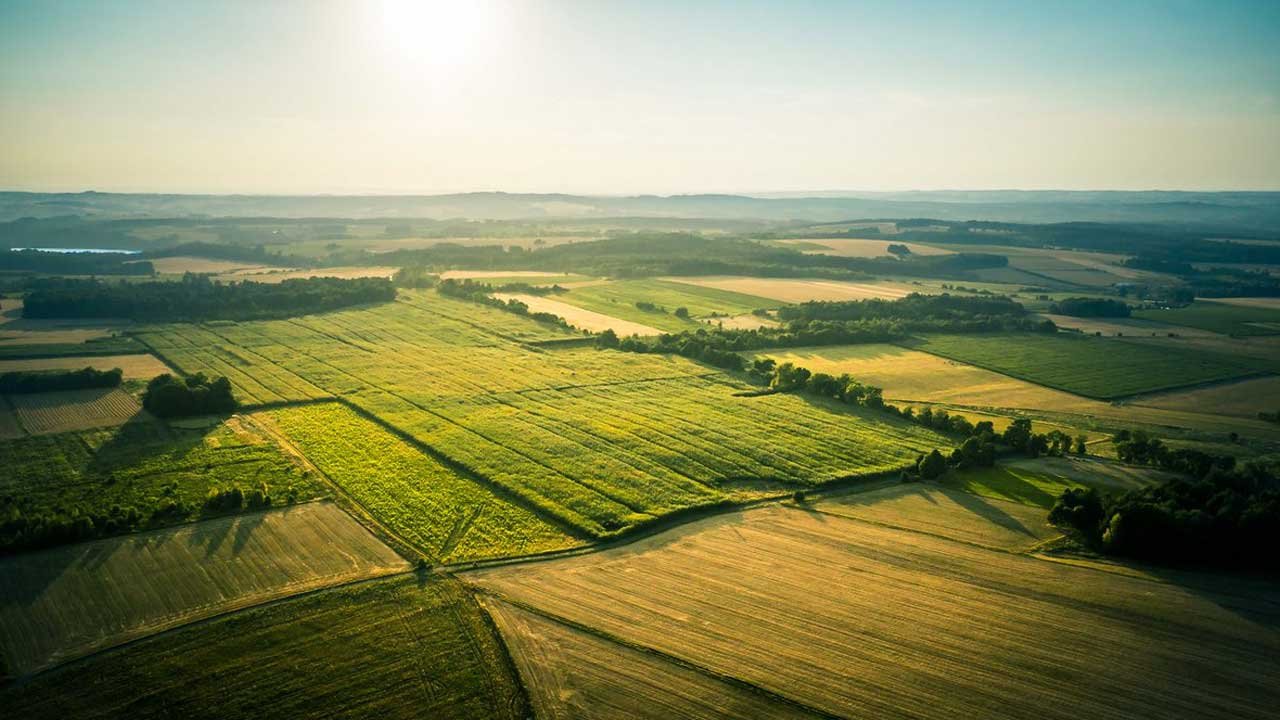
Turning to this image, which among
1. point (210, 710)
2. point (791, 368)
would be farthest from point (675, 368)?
point (210, 710)

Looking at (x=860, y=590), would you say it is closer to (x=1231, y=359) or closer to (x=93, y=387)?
(x=93, y=387)

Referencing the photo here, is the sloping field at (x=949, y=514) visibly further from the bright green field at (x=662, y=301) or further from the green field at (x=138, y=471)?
the bright green field at (x=662, y=301)

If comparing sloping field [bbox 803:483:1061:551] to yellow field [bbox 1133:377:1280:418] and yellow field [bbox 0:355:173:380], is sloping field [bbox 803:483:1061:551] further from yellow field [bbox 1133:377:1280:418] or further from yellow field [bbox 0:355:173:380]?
yellow field [bbox 0:355:173:380]

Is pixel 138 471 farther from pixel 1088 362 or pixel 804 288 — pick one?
pixel 804 288

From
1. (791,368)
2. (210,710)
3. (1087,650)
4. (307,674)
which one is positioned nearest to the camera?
(210,710)

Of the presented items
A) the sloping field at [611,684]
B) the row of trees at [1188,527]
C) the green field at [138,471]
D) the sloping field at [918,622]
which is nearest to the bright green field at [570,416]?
the sloping field at [918,622]
